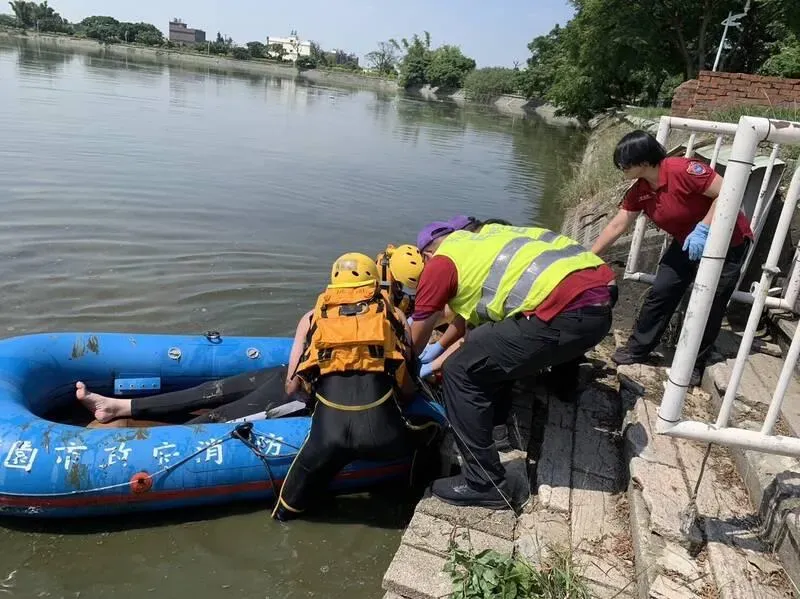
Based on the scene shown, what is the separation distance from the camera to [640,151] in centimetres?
360

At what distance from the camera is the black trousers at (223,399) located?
12.5ft

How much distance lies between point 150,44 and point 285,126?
286ft

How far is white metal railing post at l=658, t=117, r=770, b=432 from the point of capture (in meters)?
1.98

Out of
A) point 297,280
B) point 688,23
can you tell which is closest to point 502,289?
point 297,280

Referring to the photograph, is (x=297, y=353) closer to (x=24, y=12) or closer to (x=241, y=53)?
(x=241, y=53)

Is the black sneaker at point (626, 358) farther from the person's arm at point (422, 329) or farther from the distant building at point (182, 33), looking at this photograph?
the distant building at point (182, 33)

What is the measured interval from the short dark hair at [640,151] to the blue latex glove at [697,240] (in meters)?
0.45

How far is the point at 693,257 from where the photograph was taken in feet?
11.9

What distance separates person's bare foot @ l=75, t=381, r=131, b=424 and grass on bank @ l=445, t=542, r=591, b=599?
237 cm

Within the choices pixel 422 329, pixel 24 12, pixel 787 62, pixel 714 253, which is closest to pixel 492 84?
pixel 787 62

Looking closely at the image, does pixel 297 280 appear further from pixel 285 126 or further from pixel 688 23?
pixel 688 23

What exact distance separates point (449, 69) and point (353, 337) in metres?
74.9

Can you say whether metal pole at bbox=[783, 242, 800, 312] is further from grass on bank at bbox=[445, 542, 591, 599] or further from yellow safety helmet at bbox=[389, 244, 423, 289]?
grass on bank at bbox=[445, 542, 591, 599]

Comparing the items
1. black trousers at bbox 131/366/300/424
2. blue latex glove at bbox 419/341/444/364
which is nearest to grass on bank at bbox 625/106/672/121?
blue latex glove at bbox 419/341/444/364
